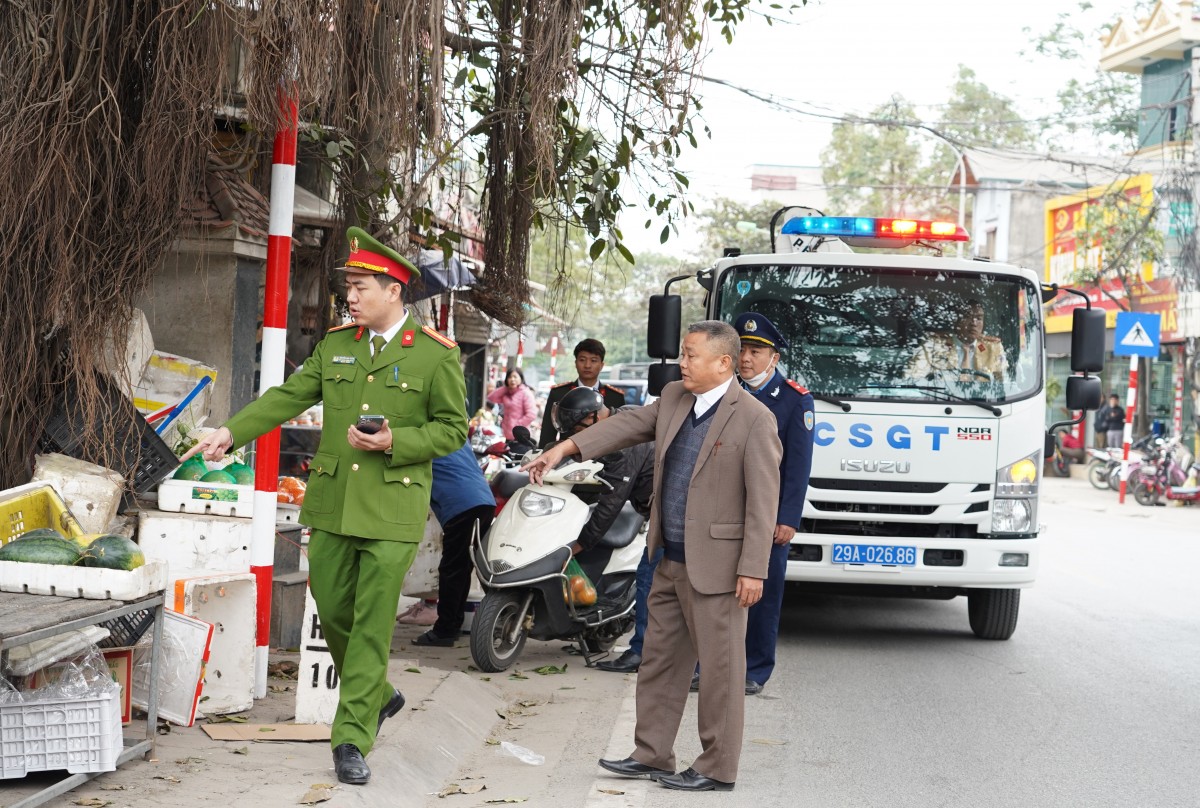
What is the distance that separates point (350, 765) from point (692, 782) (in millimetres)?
1462

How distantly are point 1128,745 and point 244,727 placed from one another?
14.1 feet

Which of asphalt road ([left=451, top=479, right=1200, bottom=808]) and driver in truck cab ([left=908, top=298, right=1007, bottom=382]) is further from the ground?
driver in truck cab ([left=908, top=298, right=1007, bottom=382])

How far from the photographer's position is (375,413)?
17.6ft

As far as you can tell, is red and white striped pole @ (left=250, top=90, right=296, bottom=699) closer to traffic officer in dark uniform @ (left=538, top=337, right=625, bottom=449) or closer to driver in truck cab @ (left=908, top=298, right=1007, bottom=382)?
traffic officer in dark uniform @ (left=538, top=337, right=625, bottom=449)

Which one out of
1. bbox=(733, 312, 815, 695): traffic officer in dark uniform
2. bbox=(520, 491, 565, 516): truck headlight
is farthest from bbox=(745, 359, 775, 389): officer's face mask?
bbox=(520, 491, 565, 516): truck headlight

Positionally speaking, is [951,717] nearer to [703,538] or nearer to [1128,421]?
[703,538]

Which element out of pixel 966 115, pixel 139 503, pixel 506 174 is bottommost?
pixel 139 503

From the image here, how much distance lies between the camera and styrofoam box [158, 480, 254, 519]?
22.6 ft

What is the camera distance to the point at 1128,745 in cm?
697

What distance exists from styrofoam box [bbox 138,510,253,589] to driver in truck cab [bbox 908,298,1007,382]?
4.84 metres

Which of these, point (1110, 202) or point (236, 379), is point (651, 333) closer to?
point (236, 379)

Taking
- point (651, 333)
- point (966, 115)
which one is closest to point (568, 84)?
point (651, 333)

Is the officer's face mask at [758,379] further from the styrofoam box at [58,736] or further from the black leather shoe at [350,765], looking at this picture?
the styrofoam box at [58,736]

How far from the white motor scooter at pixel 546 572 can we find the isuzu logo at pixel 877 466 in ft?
5.25
